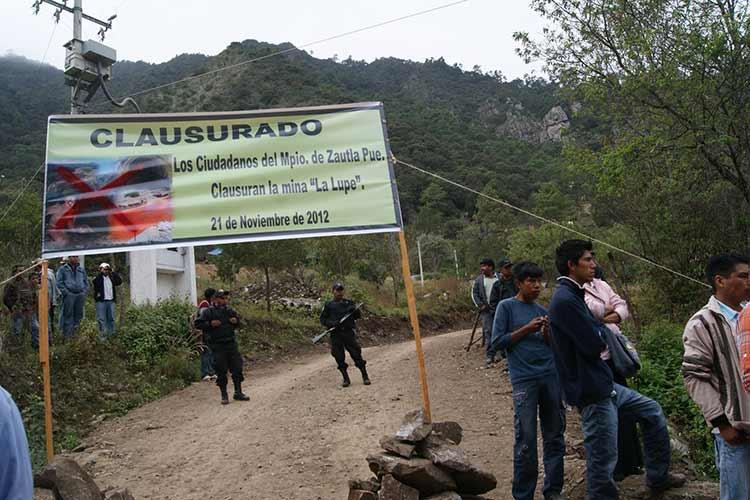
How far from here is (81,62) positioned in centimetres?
1266

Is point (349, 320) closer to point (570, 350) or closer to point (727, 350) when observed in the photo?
point (570, 350)

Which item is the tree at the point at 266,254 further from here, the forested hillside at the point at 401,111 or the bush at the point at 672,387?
the bush at the point at 672,387

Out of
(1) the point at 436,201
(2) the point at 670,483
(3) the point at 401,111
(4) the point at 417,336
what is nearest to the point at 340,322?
(4) the point at 417,336

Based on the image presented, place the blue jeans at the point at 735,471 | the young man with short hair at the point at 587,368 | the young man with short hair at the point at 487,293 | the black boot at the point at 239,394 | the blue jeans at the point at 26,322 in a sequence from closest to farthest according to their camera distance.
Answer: the blue jeans at the point at 735,471 < the young man with short hair at the point at 587,368 < the black boot at the point at 239,394 < the young man with short hair at the point at 487,293 < the blue jeans at the point at 26,322

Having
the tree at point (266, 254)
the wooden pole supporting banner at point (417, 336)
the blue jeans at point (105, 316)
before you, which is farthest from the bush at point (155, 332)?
the wooden pole supporting banner at point (417, 336)

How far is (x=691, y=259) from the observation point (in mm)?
11836

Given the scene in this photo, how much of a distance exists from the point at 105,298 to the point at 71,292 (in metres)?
0.76

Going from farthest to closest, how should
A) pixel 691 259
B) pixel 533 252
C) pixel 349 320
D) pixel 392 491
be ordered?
pixel 533 252 < pixel 691 259 < pixel 349 320 < pixel 392 491

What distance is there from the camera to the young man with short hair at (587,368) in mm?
3814

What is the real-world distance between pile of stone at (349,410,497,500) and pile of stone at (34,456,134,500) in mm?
1963

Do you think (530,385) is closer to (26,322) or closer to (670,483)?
(670,483)

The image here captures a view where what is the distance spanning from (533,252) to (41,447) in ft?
62.7

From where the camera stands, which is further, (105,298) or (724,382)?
(105,298)

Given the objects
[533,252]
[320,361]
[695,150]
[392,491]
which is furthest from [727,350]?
[533,252]
